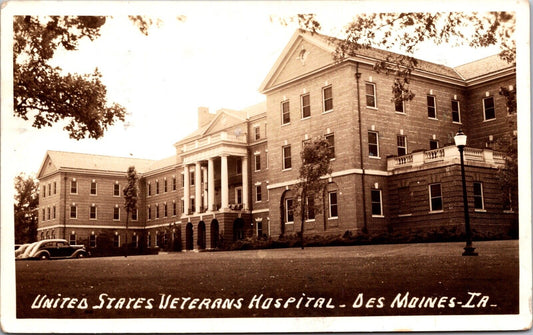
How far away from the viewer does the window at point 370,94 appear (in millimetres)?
10680

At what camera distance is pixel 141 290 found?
9500 millimetres

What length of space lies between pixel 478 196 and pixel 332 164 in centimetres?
242

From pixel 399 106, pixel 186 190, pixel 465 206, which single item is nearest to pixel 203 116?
pixel 186 190

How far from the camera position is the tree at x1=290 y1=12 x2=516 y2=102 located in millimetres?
9789

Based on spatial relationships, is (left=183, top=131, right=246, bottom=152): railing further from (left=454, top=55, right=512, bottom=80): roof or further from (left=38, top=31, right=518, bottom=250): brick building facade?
(left=454, top=55, right=512, bottom=80): roof

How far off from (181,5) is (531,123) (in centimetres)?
566

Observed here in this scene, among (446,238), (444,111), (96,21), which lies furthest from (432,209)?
(96,21)

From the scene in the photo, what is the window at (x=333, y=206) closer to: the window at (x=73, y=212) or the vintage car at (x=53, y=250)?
the vintage car at (x=53, y=250)

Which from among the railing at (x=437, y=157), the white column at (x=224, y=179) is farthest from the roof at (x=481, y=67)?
the white column at (x=224, y=179)

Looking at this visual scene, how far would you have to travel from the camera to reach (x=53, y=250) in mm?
10180

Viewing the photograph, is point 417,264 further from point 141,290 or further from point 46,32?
point 46,32

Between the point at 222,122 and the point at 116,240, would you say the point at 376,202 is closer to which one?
the point at 222,122

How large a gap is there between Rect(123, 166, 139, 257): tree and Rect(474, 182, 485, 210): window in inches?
219

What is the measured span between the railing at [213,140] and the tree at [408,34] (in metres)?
2.31
